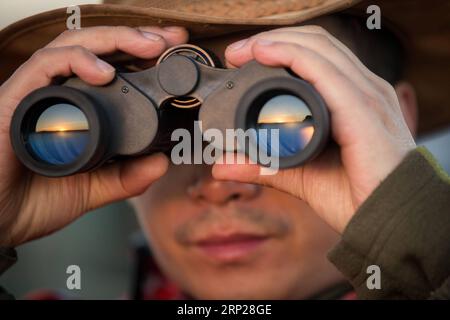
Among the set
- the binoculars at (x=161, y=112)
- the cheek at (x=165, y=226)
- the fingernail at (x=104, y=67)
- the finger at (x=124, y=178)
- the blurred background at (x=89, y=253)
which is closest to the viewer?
the binoculars at (x=161, y=112)

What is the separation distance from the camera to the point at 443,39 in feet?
5.56

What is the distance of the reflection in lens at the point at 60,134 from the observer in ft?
3.89

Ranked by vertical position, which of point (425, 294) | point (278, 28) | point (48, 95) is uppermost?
point (278, 28)

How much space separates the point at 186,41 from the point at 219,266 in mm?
580

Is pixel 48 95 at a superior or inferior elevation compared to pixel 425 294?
superior

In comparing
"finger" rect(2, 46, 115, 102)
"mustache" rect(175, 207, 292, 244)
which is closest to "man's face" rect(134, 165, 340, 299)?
"mustache" rect(175, 207, 292, 244)

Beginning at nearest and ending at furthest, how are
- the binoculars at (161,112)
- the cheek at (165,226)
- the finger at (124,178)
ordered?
1. the binoculars at (161,112)
2. the finger at (124,178)
3. the cheek at (165,226)

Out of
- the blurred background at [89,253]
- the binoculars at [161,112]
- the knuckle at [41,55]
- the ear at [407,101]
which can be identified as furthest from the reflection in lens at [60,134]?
the blurred background at [89,253]

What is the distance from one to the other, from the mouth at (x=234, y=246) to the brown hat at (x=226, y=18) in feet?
1.61

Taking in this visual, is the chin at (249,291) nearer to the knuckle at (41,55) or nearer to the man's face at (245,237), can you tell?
the man's face at (245,237)

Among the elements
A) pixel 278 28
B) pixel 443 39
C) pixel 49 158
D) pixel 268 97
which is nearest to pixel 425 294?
pixel 268 97

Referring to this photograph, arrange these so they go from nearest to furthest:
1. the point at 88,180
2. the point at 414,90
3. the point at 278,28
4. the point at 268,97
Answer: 1. the point at 268,97
2. the point at 278,28
3. the point at 88,180
4. the point at 414,90

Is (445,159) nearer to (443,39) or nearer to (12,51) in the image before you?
(443,39)

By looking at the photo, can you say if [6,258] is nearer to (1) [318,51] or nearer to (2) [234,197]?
(2) [234,197]
